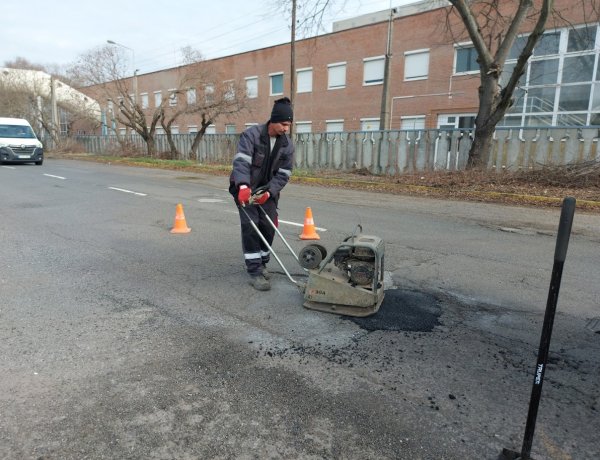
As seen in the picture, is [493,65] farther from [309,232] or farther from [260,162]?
[260,162]

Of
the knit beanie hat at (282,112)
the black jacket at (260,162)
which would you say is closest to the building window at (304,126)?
the black jacket at (260,162)

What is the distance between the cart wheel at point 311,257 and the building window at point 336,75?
2845 centimetres

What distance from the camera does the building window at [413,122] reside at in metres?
26.7

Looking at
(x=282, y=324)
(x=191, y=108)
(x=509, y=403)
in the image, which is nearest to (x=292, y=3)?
(x=191, y=108)

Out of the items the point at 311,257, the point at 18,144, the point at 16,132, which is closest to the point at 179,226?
the point at 311,257

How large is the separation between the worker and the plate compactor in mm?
800

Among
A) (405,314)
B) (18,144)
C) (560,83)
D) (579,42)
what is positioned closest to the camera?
(405,314)

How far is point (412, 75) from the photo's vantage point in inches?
1064

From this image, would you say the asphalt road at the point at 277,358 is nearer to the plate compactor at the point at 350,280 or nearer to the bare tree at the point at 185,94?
the plate compactor at the point at 350,280

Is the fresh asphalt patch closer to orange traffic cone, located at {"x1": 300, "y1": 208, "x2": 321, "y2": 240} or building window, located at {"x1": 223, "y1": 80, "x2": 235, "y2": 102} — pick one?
orange traffic cone, located at {"x1": 300, "y1": 208, "x2": 321, "y2": 240}

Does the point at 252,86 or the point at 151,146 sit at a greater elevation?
the point at 252,86

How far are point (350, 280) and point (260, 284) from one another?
3.66 feet

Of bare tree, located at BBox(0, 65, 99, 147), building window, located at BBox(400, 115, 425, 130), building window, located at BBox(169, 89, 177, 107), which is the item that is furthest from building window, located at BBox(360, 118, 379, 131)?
bare tree, located at BBox(0, 65, 99, 147)

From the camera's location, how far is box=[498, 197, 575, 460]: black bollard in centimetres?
196
